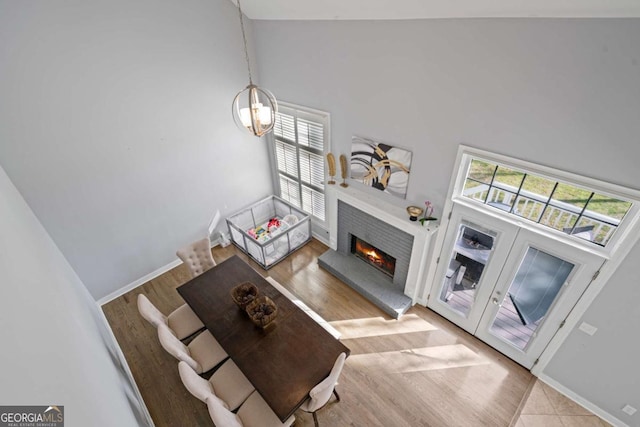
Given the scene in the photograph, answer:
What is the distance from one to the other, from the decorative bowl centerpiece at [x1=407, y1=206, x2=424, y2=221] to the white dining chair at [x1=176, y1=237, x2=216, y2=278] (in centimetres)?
298

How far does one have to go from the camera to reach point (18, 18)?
317cm

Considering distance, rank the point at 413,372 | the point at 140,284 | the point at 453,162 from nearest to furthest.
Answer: the point at 453,162 → the point at 413,372 → the point at 140,284

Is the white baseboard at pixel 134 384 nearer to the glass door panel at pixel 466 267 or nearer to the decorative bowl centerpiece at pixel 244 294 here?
the decorative bowl centerpiece at pixel 244 294

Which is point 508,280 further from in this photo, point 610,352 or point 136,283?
point 136,283

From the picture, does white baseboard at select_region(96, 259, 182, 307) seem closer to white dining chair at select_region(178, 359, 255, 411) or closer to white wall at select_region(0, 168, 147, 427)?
white dining chair at select_region(178, 359, 255, 411)

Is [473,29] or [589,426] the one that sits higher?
[473,29]

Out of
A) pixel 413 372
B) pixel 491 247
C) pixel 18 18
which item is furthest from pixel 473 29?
pixel 18 18

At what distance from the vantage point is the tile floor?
10.6 feet

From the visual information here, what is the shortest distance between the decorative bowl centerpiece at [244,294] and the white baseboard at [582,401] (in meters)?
3.70

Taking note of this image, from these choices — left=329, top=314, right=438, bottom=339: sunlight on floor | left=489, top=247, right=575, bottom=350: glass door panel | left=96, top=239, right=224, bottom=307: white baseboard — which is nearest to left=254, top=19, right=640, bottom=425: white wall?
left=489, top=247, right=575, bottom=350: glass door panel

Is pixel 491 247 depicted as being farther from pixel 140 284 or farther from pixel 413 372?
pixel 140 284

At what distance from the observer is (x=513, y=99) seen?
9.04ft

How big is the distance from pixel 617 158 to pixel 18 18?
6025 millimetres

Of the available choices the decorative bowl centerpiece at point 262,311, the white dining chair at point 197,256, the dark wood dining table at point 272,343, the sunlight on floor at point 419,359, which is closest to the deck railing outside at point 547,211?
the sunlight on floor at point 419,359
